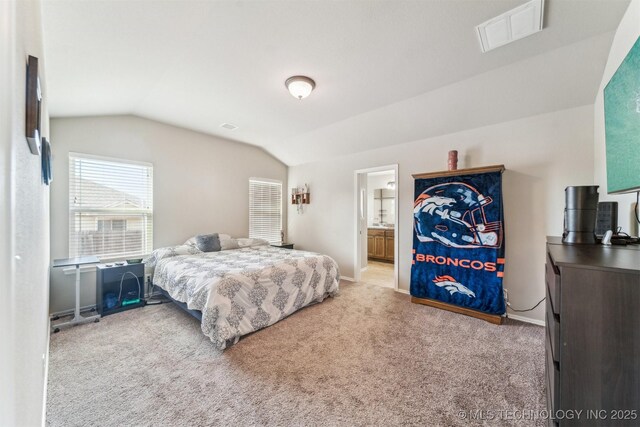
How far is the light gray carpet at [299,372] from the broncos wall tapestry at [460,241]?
0.37m

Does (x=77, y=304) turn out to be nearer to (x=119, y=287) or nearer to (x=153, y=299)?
(x=119, y=287)

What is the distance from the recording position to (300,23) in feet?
6.07

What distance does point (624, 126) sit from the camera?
1499 mm

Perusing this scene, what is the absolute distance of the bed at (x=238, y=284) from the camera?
7.93ft

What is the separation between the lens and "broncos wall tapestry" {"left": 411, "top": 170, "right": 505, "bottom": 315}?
2.91 metres

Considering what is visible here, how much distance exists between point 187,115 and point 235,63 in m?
1.72

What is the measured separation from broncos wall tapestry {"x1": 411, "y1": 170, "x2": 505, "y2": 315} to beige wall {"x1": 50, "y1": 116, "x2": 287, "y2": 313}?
3.33 metres

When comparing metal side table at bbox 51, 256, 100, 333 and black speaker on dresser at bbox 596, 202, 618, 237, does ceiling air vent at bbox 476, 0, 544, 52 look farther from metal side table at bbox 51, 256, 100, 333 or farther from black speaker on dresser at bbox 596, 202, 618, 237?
metal side table at bbox 51, 256, 100, 333

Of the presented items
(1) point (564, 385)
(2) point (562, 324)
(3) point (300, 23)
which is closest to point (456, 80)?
(3) point (300, 23)

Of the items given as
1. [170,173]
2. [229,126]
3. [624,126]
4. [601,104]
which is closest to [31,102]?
[624,126]

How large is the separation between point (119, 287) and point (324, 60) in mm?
→ 3722

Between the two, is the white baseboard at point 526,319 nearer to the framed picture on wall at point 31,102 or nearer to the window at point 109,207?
the framed picture on wall at point 31,102

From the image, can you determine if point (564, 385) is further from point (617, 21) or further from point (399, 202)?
point (399, 202)

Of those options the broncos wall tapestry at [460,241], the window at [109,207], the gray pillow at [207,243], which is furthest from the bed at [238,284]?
the broncos wall tapestry at [460,241]
